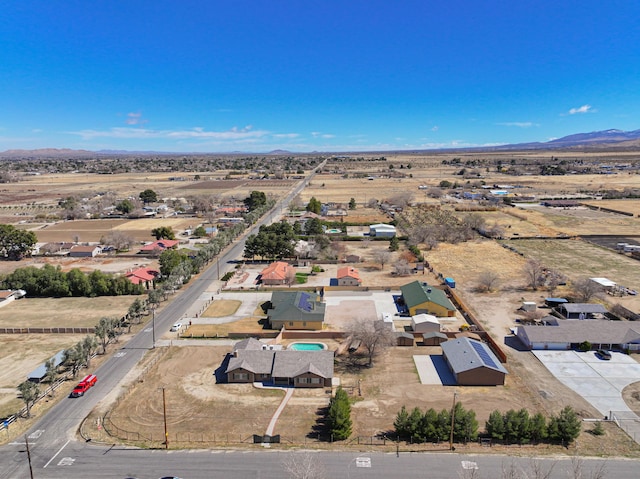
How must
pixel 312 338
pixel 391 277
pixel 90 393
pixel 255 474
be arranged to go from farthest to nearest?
1. pixel 391 277
2. pixel 312 338
3. pixel 90 393
4. pixel 255 474

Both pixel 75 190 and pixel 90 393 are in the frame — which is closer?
pixel 90 393

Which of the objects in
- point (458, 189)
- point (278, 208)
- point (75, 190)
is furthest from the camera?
point (75, 190)

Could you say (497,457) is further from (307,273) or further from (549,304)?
(307,273)

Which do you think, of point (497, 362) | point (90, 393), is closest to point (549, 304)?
point (497, 362)

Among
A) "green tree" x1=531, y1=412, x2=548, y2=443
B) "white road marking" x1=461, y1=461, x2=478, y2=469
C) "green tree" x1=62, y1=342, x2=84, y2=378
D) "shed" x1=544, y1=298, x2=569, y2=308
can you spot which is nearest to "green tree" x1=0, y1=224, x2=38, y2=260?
"green tree" x1=62, y1=342, x2=84, y2=378

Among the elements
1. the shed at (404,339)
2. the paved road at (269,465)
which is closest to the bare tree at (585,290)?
the shed at (404,339)

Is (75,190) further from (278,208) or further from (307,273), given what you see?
(307,273)
